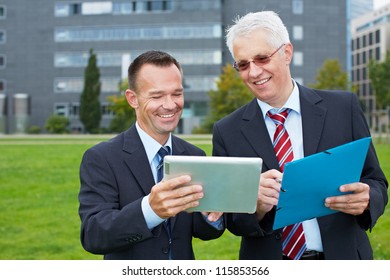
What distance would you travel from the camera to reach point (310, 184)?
2.83 m

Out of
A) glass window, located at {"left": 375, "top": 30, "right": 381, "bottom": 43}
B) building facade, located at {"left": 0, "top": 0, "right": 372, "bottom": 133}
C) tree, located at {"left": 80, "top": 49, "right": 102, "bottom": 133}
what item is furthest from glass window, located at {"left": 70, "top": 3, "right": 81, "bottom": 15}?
glass window, located at {"left": 375, "top": 30, "right": 381, "bottom": 43}

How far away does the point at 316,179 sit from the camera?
9.23 feet

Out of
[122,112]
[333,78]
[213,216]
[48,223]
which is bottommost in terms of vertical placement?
[48,223]

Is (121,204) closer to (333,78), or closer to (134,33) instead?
(333,78)

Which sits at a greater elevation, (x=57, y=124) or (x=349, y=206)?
(x=57, y=124)

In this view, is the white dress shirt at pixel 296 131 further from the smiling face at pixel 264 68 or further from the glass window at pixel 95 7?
the glass window at pixel 95 7

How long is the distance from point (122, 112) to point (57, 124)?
12227 mm

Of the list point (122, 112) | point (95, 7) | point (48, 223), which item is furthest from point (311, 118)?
point (95, 7)

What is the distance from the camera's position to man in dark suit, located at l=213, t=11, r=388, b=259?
122 inches

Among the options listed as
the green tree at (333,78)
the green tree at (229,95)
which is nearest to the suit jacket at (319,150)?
the green tree at (229,95)

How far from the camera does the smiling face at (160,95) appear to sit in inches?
120

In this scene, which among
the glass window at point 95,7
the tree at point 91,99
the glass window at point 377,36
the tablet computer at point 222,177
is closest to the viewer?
the tablet computer at point 222,177

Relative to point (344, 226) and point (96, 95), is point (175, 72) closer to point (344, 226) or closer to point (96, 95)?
point (344, 226)

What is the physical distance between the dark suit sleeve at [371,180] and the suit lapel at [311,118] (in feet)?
0.61
